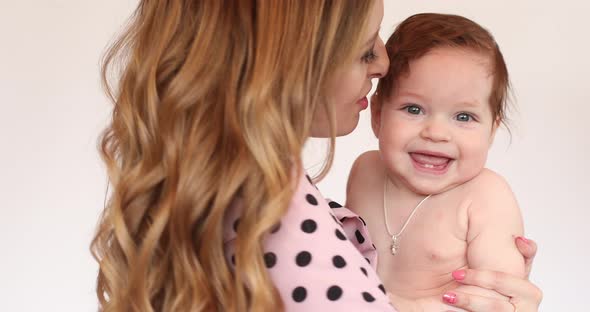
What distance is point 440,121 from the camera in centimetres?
163

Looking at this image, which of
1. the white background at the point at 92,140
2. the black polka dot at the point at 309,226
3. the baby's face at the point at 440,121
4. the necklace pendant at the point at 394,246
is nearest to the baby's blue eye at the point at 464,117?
the baby's face at the point at 440,121

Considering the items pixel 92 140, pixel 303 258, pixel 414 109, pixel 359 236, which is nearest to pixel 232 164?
pixel 303 258

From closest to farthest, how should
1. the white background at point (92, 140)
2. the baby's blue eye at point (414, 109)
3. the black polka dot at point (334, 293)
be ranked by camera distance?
the black polka dot at point (334, 293) → the baby's blue eye at point (414, 109) → the white background at point (92, 140)

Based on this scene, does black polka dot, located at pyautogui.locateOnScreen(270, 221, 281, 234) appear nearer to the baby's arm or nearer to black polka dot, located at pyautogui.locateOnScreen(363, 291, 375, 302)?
black polka dot, located at pyautogui.locateOnScreen(363, 291, 375, 302)

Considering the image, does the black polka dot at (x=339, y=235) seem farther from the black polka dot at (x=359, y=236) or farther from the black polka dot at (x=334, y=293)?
the black polka dot at (x=359, y=236)

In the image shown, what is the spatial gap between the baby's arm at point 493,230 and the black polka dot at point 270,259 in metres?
0.48

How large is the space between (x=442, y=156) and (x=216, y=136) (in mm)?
543

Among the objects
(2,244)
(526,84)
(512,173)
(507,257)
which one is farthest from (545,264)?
(2,244)

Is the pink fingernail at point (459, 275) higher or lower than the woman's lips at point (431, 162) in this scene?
lower

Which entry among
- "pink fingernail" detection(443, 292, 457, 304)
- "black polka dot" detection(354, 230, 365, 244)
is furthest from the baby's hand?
"black polka dot" detection(354, 230, 365, 244)

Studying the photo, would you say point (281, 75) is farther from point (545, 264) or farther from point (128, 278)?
point (545, 264)

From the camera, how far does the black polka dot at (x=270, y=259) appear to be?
1.23m

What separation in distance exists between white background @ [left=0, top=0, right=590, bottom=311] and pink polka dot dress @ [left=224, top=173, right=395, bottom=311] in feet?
6.28

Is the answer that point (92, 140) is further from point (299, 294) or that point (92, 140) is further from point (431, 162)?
point (299, 294)
